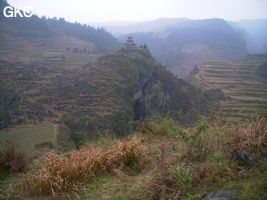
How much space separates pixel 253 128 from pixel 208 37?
17786cm

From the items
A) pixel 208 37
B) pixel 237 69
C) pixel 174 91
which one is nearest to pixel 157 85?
pixel 174 91

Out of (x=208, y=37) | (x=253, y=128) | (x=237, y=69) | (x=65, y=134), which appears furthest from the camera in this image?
(x=208, y=37)

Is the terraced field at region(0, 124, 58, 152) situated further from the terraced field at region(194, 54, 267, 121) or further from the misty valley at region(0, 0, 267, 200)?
the terraced field at region(194, 54, 267, 121)

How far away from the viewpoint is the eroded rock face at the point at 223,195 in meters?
3.03

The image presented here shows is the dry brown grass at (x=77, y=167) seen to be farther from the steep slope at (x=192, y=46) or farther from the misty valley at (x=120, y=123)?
the steep slope at (x=192, y=46)

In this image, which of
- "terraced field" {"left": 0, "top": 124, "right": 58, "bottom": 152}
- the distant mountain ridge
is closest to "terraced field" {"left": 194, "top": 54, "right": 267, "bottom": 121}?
"terraced field" {"left": 0, "top": 124, "right": 58, "bottom": 152}

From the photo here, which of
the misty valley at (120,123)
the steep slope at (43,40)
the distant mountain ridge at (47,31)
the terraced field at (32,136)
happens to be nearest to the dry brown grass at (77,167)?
the misty valley at (120,123)

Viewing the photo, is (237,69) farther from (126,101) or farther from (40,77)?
(40,77)

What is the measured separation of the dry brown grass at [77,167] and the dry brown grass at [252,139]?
1.61 metres

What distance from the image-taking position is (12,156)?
5.35m

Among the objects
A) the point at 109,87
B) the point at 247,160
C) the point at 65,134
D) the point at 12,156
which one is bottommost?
the point at 65,134

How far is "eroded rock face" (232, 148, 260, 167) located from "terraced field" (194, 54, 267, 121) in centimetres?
3216

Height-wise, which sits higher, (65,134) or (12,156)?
(12,156)

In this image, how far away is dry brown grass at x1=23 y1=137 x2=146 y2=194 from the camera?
161 inches
